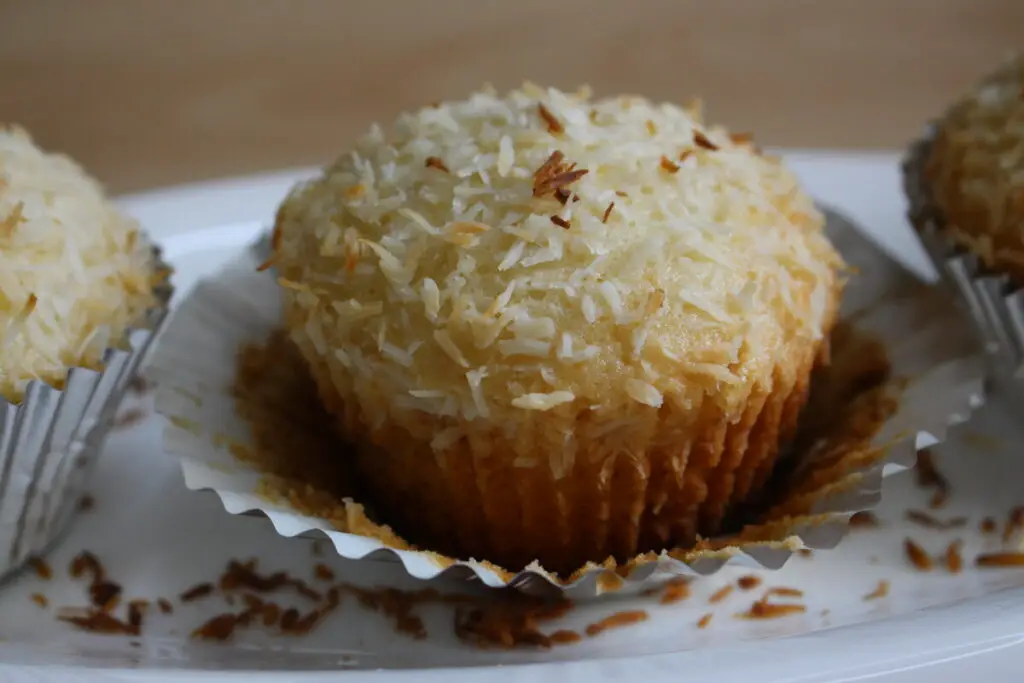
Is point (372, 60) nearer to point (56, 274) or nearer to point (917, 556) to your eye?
point (56, 274)

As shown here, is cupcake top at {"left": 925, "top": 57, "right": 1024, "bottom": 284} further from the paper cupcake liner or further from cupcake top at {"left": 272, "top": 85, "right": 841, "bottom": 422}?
the paper cupcake liner

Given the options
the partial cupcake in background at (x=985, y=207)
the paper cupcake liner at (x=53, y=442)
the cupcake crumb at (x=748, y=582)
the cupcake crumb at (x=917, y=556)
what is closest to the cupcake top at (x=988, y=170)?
the partial cupcake in background at (x=985, y=207)

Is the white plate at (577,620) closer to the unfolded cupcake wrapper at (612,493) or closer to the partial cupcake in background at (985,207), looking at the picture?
the unfolded cupcake wrapper at (612,493)

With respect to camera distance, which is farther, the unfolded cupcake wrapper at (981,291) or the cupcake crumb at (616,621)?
the unfolded cupcake wrapper at (981,291)

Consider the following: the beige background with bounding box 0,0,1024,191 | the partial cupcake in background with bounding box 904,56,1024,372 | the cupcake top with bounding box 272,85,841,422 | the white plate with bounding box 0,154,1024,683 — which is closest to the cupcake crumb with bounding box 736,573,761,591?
the white plate with bounding box 0,154,1024,683

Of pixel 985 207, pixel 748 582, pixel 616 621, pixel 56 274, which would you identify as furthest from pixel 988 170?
pixel 56 274

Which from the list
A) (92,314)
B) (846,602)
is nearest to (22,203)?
(92,314)
